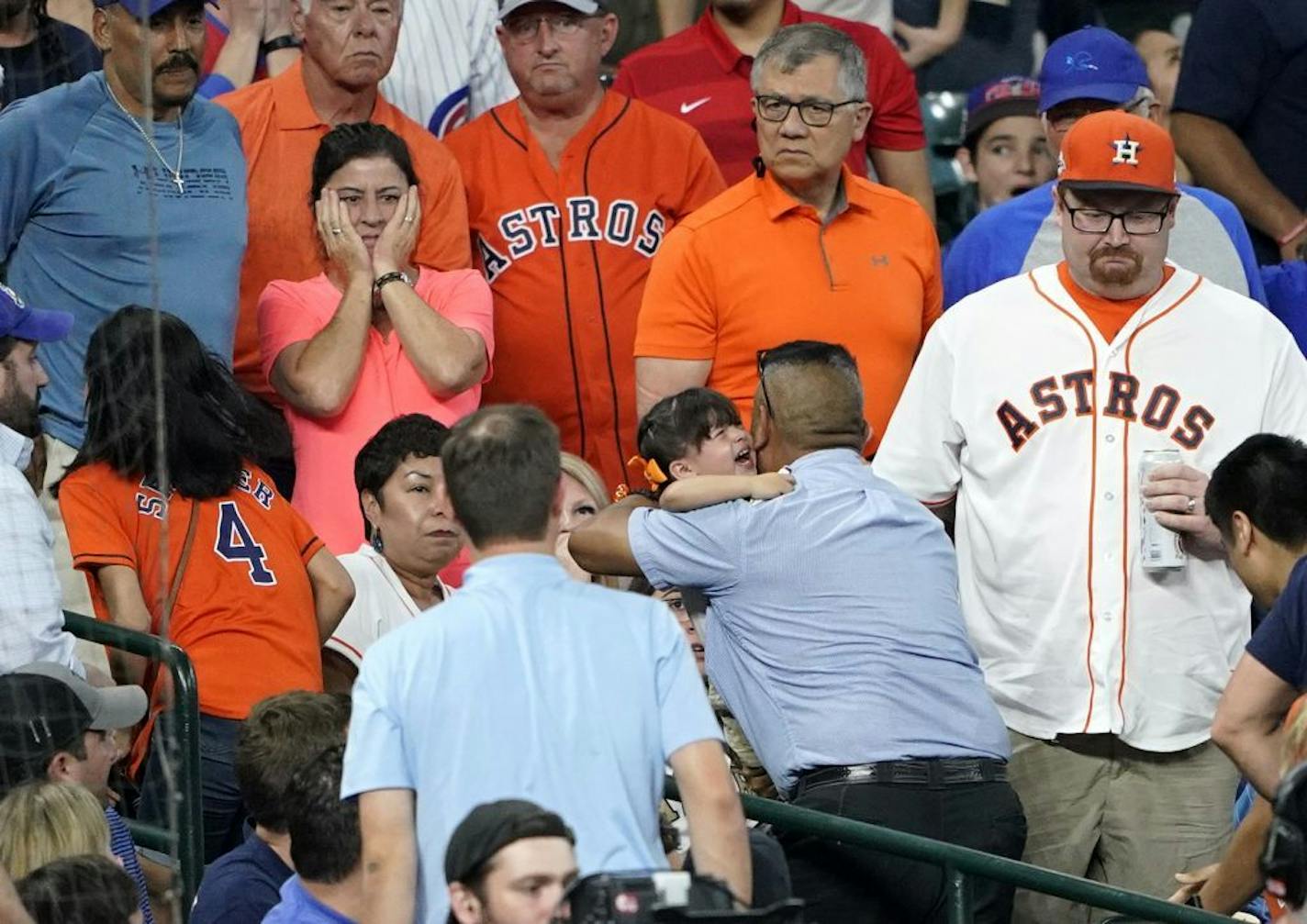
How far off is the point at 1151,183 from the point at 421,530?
2.07m

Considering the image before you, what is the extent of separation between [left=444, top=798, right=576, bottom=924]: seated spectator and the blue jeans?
2265 millimetres

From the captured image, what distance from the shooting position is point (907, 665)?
5.44 m

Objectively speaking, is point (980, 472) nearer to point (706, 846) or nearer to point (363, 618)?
point (363, 618)

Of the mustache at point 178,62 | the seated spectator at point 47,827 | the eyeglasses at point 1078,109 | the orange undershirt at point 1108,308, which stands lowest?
the seated spectator at point 47,827

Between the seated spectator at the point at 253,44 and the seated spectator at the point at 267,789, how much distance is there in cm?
358

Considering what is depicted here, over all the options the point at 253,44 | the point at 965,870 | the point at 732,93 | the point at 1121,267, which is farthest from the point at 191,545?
the point at 732,93

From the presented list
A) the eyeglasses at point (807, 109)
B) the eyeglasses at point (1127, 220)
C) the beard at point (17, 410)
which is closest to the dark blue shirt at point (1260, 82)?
the eyeglasses at point (807, 109)

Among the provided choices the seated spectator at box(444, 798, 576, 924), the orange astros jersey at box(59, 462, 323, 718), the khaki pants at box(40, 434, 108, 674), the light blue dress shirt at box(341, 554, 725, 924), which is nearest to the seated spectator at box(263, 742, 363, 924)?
the light blue dress shirt at box(341, 554, 725, 924)

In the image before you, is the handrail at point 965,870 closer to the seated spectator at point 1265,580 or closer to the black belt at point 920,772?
the black belt at point 920,772

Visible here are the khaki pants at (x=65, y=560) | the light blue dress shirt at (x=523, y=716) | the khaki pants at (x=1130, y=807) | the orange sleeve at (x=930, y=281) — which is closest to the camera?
the light blue dress shirt at (x=523, y=716)

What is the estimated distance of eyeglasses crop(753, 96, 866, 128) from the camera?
7.18 meters

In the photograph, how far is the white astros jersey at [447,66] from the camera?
8336 mm

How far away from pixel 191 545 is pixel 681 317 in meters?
1.59

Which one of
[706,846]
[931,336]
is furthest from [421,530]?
[706,846]
